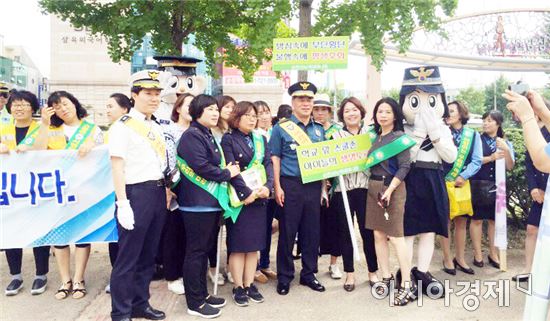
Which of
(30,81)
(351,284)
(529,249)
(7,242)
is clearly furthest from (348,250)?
(30,81)

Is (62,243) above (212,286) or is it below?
above

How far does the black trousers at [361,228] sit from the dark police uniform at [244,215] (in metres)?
0.89

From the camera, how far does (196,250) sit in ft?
12.1

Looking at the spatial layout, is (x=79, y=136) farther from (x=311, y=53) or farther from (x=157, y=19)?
(x=157, y=19)

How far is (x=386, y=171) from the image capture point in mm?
4070

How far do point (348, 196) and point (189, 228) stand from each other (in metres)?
1.71

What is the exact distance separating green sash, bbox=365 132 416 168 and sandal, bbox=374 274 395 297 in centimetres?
117

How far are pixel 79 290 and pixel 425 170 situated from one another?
355 cm

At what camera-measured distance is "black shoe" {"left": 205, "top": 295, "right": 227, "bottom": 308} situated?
3.90 metres

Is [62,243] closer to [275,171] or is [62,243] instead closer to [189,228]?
[189,228]

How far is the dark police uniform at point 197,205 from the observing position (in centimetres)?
361

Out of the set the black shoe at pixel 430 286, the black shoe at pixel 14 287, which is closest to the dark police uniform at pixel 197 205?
the black shoe at pixel 14 287

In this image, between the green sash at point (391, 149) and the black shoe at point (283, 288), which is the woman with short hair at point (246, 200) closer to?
the black shoe at point (283, 288)

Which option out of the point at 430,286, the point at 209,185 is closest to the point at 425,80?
the point at 430,286
